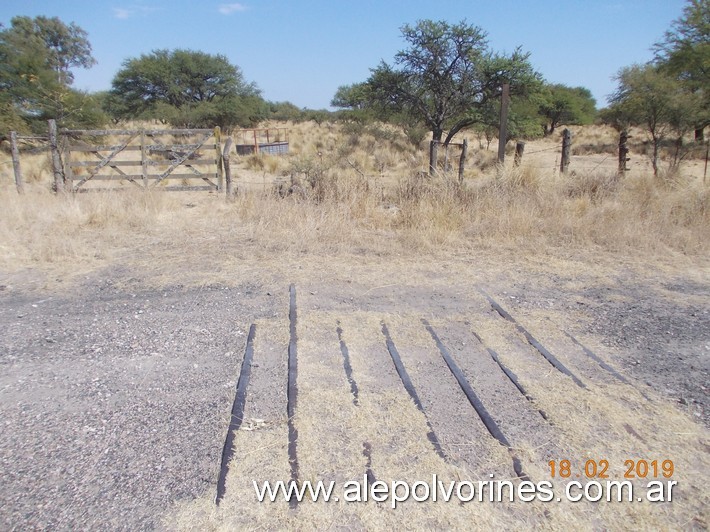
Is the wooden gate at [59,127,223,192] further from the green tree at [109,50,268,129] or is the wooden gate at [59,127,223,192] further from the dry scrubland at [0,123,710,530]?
the green tree at [109,50,268,129]

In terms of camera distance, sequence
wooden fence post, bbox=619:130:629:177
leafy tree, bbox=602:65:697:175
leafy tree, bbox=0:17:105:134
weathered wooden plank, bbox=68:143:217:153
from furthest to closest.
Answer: leafy tree, bbox=0:17:105:134, weathered wooden plank, bbox=68:143:217:153, leafy tree, bbox=602:65:697:175, wooden fence post, bbox=619:130:629:177

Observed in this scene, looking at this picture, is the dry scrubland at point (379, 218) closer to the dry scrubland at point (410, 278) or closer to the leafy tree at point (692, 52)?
the dry scrubland at point (410, 278)

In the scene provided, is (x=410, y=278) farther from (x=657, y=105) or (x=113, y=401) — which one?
(x=657, y=105)

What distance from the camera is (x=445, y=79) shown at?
1988 centimetres

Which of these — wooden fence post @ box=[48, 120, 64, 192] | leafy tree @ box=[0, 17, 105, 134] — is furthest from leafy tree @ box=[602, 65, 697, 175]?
leafy tree @ box=[0, 17, 105, 134]

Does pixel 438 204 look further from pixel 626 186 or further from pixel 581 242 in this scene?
pixel 626 186

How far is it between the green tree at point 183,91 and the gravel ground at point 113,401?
27.2 meters

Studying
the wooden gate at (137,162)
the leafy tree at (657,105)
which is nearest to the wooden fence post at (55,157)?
the wooden gate at (137,162)

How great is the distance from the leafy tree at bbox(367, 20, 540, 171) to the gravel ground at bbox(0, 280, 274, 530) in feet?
55.5

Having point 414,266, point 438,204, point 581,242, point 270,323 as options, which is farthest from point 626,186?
point 270,323

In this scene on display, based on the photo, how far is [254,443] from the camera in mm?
2814

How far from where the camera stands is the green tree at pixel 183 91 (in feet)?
98.3

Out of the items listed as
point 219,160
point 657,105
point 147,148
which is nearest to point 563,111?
point 657,105

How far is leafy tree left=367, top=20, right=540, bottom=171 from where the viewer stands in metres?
18.9
